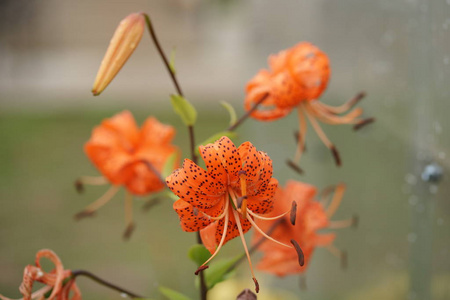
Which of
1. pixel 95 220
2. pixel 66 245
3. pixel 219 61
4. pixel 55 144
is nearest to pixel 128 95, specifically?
pixel 55 144

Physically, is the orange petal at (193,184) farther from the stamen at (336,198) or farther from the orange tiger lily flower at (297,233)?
the stamen at (336,198)

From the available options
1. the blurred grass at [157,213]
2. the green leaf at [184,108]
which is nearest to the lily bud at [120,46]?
the green leaf at [184,108]

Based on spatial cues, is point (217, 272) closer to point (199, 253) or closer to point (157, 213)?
point (199, 253)

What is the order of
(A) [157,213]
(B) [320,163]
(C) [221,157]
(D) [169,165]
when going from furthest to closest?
(A) [157,213] < (B) [320,163] < (D) [169,165] < (C) [221,157]

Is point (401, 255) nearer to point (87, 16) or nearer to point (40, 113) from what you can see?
point (40, 113)

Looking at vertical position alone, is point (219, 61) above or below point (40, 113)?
above

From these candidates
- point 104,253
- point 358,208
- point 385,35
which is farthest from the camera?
point 104,253

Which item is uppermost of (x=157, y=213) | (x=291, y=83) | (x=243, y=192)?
(x=291, y=83)

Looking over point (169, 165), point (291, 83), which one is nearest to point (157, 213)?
point (169, 165)
